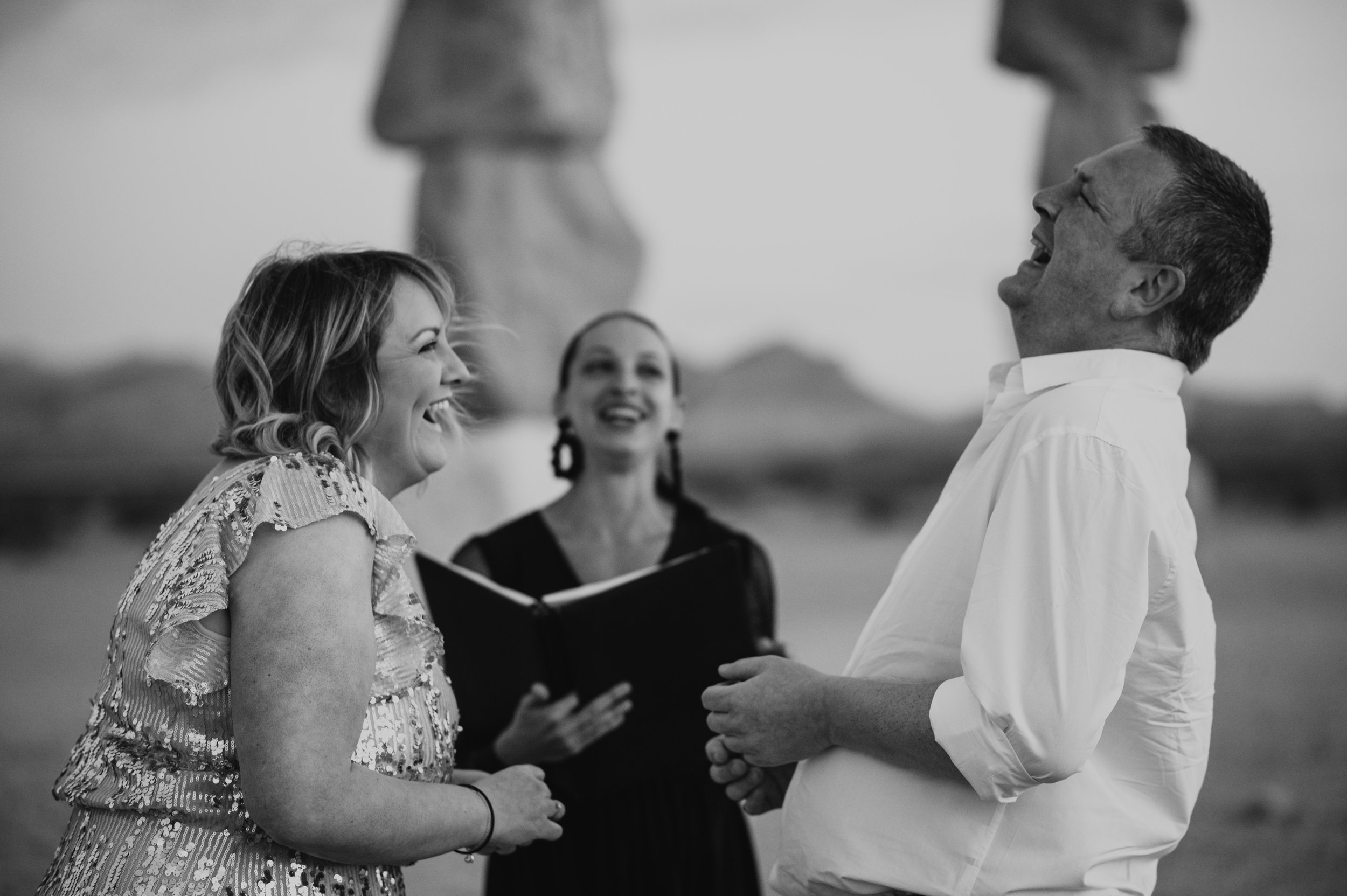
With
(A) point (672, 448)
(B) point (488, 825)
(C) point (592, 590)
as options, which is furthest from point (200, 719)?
(A) point (672, 448)

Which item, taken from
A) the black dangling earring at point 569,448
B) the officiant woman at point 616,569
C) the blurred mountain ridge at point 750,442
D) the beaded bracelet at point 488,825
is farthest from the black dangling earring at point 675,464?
the blurred mountain ridge at point 750,442

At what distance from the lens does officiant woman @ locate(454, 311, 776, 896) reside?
2.08 m

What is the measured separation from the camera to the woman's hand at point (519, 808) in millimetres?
1376

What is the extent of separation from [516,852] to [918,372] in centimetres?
484

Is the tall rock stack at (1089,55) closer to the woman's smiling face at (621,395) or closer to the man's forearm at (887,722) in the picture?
the woman's smiling face at (621,395)

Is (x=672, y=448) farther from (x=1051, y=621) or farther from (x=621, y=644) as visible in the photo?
(x=1051, y=621)

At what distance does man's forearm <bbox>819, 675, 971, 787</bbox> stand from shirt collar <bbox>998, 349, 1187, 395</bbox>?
0.40 metres

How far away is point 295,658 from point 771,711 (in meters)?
0.61

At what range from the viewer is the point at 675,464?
2.62 meters

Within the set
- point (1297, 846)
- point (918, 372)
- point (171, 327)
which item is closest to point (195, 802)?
point (1297, 846)

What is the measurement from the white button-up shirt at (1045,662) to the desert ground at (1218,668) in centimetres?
303

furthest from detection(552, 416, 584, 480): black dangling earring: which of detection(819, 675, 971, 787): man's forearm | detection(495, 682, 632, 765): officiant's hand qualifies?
detection(819, 675, 971, 787): man's forearm

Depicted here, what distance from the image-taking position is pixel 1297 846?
440 centimetres

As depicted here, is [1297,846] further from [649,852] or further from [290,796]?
[290,796]
